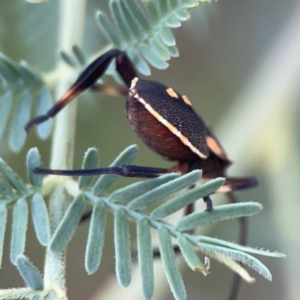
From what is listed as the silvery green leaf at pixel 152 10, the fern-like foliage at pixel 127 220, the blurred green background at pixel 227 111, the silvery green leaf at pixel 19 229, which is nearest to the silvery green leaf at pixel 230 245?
the fern-like foliage at pixel 127 220

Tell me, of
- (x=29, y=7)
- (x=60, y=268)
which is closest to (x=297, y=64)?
(x=29, y=7)

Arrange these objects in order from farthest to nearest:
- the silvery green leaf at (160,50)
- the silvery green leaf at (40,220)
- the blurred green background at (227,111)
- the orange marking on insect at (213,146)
A: the blurred green background at (227,111) < the orange marking on insect at (213,146) < the silvery green leaf at (160,50) < the silvery green leaf at (40,220)

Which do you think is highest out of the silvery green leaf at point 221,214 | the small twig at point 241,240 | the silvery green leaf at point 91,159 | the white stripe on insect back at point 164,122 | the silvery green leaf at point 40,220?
the white stripe on insect back at point 164,122

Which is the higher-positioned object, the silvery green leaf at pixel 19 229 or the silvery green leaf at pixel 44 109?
the silvery green leaf at pixel 44 109

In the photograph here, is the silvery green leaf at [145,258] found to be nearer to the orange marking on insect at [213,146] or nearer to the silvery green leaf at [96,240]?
the silvery green leaf at [96,240]

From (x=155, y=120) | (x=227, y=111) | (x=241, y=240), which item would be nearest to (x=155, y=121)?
(x=155, y=120)

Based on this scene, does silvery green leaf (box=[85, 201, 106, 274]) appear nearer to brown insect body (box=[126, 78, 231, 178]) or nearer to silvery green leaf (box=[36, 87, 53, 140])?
brown insect body (box=[126, 78, 231, 178])

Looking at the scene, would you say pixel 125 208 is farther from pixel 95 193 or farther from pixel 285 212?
pixel 285 212
